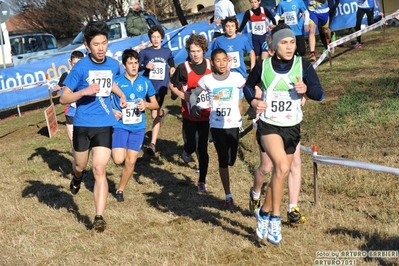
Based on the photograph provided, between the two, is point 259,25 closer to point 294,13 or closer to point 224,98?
point 294,13

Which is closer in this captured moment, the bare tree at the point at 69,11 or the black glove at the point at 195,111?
the black glove at the point at 195,111

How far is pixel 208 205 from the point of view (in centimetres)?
757

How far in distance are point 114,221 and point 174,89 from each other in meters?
2.03

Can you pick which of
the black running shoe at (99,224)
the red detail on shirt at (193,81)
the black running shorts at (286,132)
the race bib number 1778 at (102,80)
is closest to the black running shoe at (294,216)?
the black running shorts at (286,132)

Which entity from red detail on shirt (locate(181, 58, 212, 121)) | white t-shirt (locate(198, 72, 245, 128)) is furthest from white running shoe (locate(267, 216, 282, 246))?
red detail on shirt (locate(181, 58, 212, 121))

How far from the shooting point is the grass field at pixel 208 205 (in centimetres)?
580

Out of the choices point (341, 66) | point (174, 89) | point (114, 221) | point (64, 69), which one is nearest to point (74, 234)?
point (114, 221)

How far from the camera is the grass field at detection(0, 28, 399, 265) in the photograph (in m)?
5.80

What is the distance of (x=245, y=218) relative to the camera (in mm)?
6801

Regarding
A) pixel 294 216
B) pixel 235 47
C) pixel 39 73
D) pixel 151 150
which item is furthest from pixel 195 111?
pixel 39 73

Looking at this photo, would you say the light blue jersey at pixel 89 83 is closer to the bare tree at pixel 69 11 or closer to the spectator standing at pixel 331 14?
the spectator standing at pixel 331 14

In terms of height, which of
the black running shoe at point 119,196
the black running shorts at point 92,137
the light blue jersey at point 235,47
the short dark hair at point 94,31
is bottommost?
the black running shoe at point 119,196

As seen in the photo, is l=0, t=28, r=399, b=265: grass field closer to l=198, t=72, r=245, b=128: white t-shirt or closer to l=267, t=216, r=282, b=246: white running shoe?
l=267, t=216, r=282, b=246: white running shoe

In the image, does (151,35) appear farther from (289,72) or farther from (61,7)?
(61,7)
